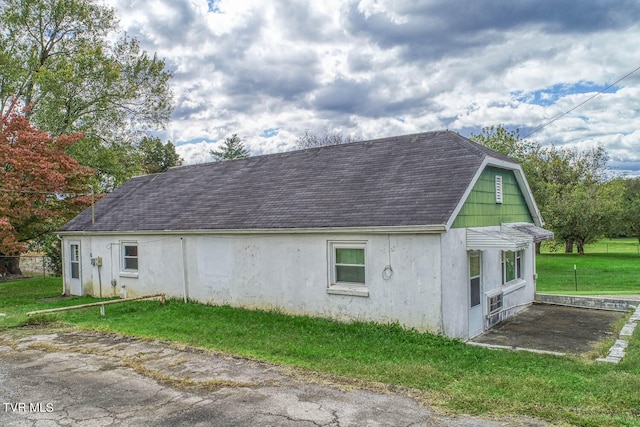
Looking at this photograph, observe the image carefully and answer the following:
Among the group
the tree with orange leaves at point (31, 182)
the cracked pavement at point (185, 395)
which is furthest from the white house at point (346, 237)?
the cracked pavement at point (185, 395)

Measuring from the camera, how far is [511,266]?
12.9 m

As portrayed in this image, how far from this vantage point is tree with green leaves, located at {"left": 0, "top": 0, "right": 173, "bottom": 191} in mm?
22797

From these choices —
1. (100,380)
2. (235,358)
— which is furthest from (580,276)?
(100,380)

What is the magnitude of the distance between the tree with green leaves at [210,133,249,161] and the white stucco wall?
138 feet

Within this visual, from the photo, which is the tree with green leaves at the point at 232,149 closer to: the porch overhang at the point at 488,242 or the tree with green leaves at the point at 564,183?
the tree with green leaves at the point at 564,183

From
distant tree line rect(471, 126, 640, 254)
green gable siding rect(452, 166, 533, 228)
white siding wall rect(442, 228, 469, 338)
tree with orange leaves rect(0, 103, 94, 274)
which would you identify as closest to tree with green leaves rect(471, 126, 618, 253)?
distant tree line rect(471, 126, 640, 254)

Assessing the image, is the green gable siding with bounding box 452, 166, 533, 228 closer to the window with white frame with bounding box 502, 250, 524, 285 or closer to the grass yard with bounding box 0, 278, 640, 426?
the window with white frame with bounding box 502, 250, 524, 285

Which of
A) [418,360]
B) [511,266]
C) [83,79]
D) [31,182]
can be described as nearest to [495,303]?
[511,266]

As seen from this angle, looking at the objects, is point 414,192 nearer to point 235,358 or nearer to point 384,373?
point 384,373

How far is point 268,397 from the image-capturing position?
6.05 meters

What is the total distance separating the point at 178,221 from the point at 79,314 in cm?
373

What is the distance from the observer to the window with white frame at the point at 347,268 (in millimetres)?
10188

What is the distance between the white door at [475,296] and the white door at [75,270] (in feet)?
44.9

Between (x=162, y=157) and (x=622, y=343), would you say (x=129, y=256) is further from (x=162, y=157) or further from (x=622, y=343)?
(x=162, y=157)
